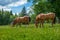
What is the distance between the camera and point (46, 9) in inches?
1919

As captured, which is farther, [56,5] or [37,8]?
[37,8]

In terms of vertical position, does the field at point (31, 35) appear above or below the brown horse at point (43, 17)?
below

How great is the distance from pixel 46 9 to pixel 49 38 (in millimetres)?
38952

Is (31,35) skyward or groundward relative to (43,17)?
groundward

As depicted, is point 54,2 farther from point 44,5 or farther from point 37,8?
point 37,8

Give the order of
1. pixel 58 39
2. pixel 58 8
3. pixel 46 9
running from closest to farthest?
1. pixel 58 39
2. pixel 58 8
3. pixel 46 9

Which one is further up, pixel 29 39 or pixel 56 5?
pixel 56 5

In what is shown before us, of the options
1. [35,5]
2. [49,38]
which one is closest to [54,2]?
[35,5]

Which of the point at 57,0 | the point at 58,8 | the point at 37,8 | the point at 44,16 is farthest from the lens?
the point at 37,8

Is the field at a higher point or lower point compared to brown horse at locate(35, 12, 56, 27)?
lower

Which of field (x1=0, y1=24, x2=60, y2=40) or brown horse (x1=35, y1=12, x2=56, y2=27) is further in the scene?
brown horse (x1=35, y1=12, x2=56, y2=27)

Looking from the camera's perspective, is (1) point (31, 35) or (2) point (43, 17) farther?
(2) point (43, 17)

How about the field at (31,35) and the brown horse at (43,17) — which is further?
the brown horse at (43,17)

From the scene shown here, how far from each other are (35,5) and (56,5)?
1388 centimetres
